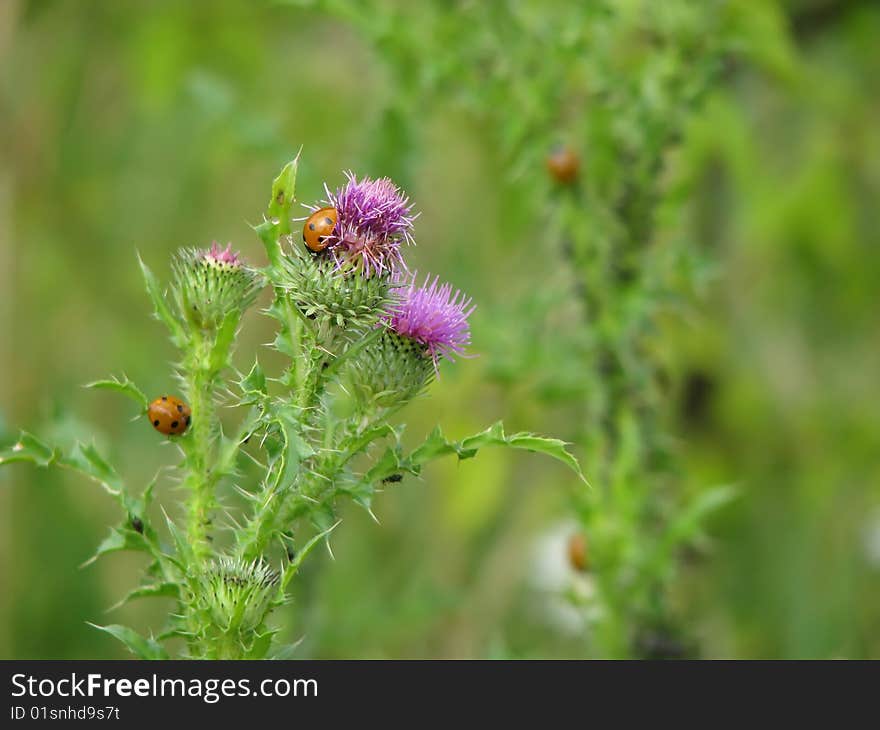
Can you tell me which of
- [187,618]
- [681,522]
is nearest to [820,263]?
[681,522]

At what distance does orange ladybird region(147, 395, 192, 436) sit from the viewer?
2053mm

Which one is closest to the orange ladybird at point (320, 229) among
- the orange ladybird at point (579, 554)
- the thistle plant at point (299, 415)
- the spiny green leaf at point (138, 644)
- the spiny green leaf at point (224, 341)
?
the thistle plant at point (299, 415)

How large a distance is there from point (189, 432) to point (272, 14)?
342cm

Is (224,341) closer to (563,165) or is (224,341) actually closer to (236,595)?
(236,595)

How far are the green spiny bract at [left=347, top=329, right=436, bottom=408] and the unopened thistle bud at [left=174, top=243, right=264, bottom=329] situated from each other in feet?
0.91

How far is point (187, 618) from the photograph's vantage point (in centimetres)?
186

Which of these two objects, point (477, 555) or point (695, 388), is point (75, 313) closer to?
point (477, 555)

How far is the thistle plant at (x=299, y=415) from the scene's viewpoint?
1.83 metres

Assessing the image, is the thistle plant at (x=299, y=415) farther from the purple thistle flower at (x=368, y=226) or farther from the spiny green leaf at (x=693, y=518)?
the spiny green leaf at (x=693, y=518)

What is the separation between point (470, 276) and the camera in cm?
454

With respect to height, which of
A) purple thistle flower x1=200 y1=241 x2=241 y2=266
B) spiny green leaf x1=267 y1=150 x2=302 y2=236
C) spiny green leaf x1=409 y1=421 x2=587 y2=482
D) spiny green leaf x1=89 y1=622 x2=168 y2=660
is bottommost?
spiny green leaf x1=89 y1=622 x2=168 y2=660

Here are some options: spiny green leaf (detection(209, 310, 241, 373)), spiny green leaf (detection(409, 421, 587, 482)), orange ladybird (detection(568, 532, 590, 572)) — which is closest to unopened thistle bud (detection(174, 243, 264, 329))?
spiny green leaf (detection(209, 310, 241, 373))

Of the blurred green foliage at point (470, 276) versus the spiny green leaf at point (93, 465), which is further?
the blurred green foliage at point (470, 276)

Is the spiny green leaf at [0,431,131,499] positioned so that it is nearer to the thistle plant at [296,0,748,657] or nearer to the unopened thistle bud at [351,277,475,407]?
the unopened thistle bud at [351,277,475,407]
